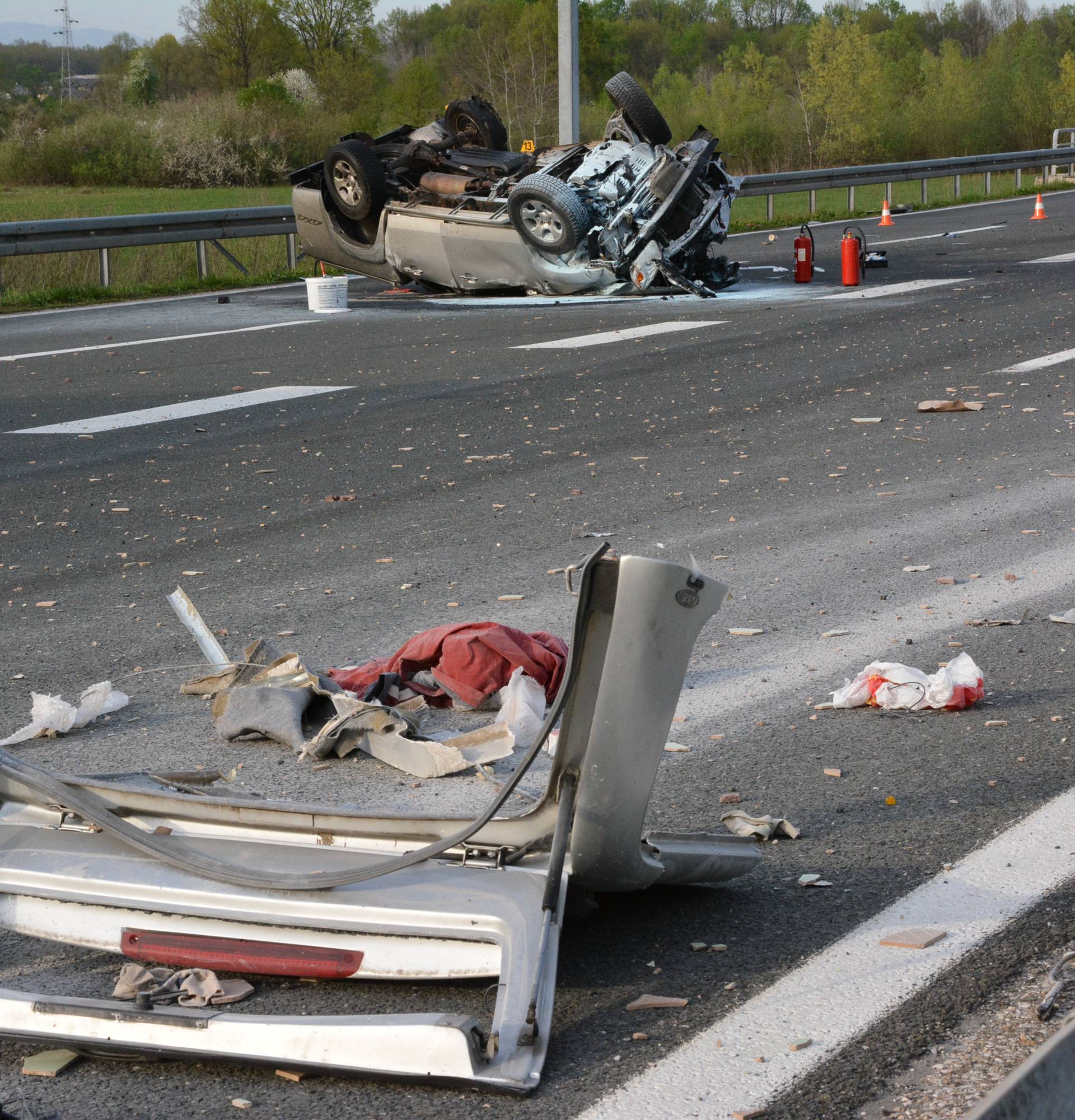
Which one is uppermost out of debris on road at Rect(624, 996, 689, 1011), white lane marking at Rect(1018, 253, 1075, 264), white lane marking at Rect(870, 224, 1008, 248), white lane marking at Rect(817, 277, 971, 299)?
white lane marking at Rect(870, 224, 1008, 248)

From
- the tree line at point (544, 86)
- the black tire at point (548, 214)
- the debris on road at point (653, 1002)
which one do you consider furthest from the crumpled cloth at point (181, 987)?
the tree line at point (544, 86)

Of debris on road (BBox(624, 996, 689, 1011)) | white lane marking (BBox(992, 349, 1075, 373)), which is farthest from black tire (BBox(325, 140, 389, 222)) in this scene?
debris on road (BBox(624, 996, 689, 1011))

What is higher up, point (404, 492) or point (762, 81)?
point (762, 81)

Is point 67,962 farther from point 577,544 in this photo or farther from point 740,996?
point 577,544

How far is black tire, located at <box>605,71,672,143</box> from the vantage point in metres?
15.0

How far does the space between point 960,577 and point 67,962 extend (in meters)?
3.71

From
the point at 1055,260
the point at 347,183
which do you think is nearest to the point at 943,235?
the point at 1055,260

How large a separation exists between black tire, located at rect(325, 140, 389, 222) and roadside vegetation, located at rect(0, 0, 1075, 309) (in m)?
3.28

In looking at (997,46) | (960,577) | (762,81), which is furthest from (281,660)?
(997,46)

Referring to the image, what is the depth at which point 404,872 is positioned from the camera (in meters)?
2.83

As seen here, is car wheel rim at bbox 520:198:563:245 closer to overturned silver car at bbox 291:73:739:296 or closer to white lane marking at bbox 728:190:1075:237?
overturned silver car at bbox 291:73:739:296

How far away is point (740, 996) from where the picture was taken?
9.09 ft

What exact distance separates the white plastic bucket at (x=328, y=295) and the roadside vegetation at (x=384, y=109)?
365 cm

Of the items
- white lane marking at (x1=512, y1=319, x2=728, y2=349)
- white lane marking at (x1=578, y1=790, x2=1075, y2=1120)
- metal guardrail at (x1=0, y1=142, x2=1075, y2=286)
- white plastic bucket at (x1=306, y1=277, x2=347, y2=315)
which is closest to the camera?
white lane marking at (x1=578, y1=790, x2=1075, y2=1120)
